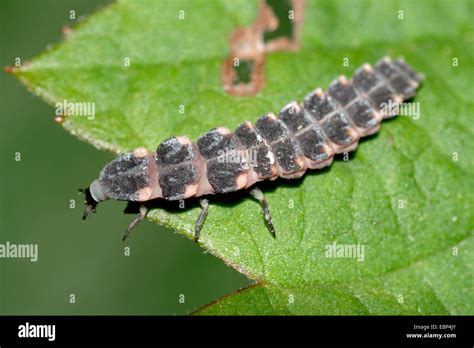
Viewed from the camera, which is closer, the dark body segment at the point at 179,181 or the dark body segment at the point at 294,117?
the dark body segment at the point at 179,181

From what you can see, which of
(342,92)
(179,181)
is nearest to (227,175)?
(179,181)

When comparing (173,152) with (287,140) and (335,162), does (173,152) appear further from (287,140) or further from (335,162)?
(335,162)

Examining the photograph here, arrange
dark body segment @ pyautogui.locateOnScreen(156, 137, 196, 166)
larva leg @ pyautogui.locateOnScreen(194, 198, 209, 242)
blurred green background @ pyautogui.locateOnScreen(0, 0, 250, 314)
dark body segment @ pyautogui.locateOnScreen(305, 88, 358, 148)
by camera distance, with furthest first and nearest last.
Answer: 1. blurred green background @ pyautogui.locateOnScreen(0, 0, 250, 314)
2. dark body segment @ pyautogui.locateOnScreen(305, 88, 358, 148)
3. dark body segment @ pyautogui.locateOnScreen(156, 137, 196, 166)
4. larva leg @ pyautogui.locateOnScreen(194, 198, 209, 242)

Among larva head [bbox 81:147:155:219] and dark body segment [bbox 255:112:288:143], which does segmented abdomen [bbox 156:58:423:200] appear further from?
larva head [bbox 81:147:155:219]

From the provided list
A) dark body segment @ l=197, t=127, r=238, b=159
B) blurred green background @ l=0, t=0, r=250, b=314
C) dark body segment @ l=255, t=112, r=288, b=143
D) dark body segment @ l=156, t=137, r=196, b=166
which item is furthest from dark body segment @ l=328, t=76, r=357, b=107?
blurred green background @ l=0, t=0, r=250, b=314

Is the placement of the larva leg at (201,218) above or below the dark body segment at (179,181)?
below

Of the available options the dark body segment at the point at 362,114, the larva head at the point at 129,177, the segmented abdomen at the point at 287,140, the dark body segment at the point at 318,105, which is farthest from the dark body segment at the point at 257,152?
the dark body segment at the point at 362,114

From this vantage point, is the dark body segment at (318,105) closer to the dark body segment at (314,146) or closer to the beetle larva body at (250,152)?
the beetle larva body at (250,152)

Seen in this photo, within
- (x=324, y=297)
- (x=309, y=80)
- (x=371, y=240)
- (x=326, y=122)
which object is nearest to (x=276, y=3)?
(x=309, y=80)

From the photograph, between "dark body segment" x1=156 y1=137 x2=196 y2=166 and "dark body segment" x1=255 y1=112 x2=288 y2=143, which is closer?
"dark body segment" x1=156 y1=137 x2=196 y2=166
